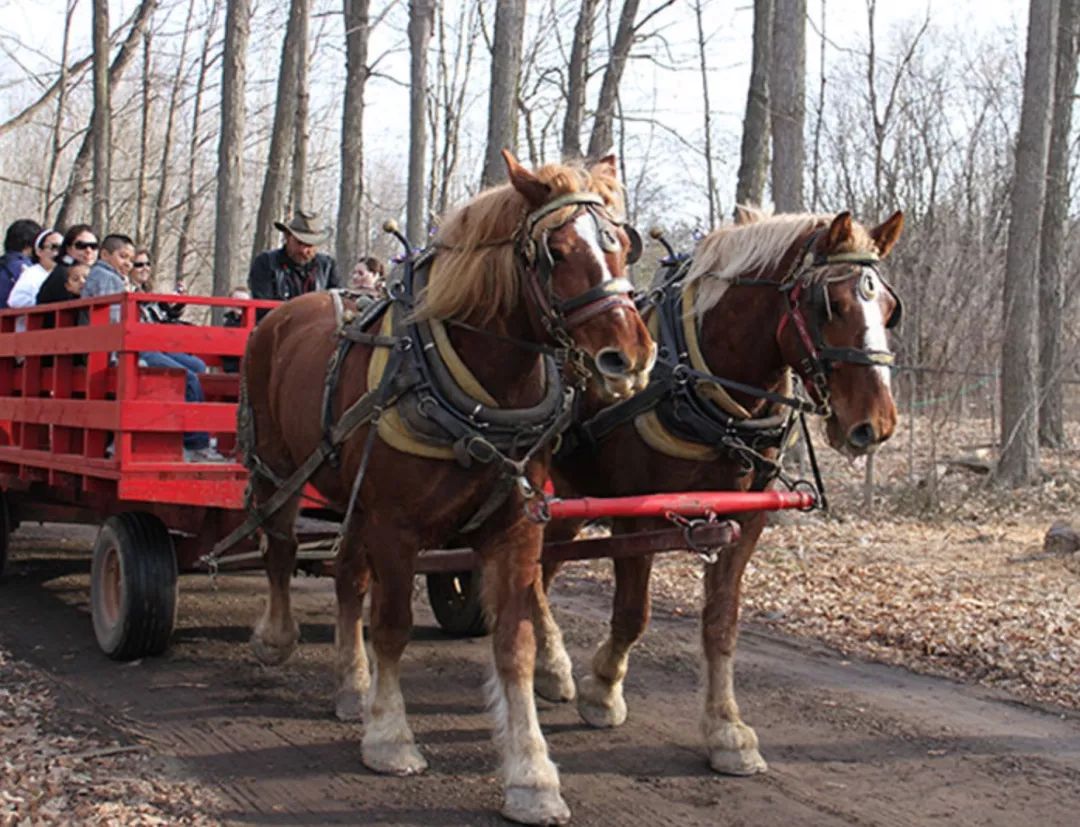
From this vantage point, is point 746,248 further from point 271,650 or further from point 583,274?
point 271,650

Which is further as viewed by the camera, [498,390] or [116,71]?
[116,71]

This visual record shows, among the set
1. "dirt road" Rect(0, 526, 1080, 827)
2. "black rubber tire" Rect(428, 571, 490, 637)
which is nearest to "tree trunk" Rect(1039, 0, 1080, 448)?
"dirt road" Rect(0, 526, 1080, 827)

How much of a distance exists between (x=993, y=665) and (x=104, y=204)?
55.0ft

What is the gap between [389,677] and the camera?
4.50 meters

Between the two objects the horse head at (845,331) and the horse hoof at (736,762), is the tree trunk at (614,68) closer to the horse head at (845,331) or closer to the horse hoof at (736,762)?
the horse head at (845,331)

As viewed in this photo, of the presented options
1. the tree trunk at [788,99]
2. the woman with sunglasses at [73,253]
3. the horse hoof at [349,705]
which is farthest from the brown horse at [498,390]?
the tree trunk at [788,99]

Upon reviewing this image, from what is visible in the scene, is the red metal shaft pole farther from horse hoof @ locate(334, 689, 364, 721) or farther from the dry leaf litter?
the dry leaf litter

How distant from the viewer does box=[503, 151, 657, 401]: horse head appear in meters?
3.79

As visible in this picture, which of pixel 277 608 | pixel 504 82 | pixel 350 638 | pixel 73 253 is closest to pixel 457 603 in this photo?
pixel 277 608

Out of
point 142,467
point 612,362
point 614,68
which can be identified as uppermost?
point 614,68

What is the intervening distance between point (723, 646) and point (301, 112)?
43.2 ft

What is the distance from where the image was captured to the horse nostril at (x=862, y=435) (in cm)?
423

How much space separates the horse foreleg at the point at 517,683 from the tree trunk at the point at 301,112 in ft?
37.3

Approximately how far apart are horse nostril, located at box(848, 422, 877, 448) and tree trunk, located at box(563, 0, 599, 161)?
47.7 feet
